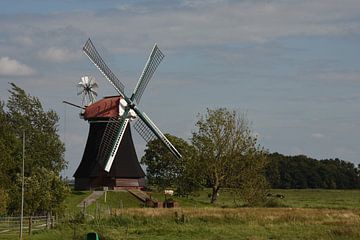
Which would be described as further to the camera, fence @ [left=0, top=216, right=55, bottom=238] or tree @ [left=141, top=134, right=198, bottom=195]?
tree @ [left=141, top=134, right=198, bottom=195]

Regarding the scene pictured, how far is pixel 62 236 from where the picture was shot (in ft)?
130

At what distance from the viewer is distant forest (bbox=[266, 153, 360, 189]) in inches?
6201

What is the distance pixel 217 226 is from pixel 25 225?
12.0 metres

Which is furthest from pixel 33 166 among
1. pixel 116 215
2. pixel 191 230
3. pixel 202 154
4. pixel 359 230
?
pixel 359 230

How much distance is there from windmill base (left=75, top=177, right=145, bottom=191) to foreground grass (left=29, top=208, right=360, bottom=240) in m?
27.7

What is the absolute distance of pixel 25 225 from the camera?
161ft

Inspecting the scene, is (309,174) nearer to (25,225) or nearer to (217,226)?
(217,226)

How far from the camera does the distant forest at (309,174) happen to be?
158 m

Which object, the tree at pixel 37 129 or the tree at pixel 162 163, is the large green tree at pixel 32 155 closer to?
the tree at pixel 37 129

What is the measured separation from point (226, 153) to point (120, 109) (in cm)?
1234

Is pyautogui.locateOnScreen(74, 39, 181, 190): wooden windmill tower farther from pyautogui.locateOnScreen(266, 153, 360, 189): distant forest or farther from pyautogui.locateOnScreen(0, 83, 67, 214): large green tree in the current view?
pyautogui.locateOnScreen(266, 153, 360, 189): distant forest

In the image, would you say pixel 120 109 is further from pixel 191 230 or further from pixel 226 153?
pixel 191 230

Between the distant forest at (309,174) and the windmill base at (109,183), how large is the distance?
71701mm

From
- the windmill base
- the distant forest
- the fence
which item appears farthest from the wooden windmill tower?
the distant forest
